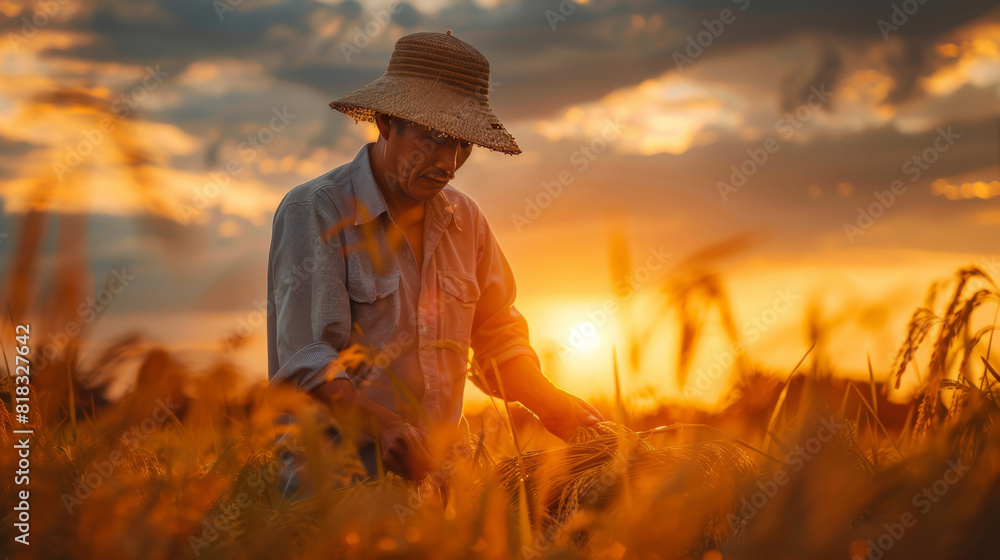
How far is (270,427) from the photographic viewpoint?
1.06 m

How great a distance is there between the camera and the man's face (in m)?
2.84

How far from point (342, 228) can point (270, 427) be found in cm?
197

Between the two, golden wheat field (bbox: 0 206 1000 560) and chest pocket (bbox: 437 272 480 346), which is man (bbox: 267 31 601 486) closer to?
chest pocket (bbox: 437 272 480 346)

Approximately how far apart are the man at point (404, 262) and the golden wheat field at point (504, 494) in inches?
42.2

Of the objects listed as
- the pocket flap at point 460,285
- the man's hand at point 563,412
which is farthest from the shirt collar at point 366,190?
the man's hand at point 563,412

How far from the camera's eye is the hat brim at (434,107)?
277cm

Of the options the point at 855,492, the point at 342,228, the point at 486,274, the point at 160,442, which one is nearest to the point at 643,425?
the point at 855,492

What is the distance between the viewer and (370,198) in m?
3.09

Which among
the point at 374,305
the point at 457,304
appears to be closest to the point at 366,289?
the point at 374,305

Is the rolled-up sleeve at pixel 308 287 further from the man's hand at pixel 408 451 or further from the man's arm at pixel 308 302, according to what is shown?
the man's hand at pixel 408 451

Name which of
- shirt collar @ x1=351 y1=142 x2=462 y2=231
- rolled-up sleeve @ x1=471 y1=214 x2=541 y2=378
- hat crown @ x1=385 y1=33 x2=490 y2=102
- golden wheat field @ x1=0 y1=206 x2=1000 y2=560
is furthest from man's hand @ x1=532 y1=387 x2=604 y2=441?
hat crown @ x1=385 y1=33 x2=490 y2=102

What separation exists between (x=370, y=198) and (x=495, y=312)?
86 cm

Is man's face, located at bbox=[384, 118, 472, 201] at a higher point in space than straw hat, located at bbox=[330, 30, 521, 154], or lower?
lower

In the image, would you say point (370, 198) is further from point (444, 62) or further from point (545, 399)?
point (545, 399)
